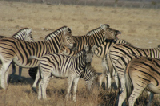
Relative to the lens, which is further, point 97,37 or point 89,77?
point 97,37

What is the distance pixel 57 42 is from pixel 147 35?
44.9 feet

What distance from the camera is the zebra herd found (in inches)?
251

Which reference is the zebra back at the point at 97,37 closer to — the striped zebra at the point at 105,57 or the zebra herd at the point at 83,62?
the zebra herd at the point at 83,62

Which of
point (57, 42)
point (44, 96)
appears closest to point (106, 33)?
point (57, 42)

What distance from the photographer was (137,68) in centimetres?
637

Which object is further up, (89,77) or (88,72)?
(88,72)

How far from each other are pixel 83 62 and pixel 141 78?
6.58 feet

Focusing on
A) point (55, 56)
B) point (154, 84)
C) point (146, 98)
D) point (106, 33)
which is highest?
point (106, 33)

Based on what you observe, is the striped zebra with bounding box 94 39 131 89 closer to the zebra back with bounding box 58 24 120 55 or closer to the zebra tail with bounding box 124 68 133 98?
the zebra back with bounding box 58 24 120 55

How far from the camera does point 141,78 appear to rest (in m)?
6.26

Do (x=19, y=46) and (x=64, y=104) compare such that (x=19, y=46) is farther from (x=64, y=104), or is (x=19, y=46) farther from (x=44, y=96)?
(x=64, y=104)

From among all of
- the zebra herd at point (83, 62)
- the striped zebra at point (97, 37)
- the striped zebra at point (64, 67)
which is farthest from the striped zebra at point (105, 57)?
the striped zebra at point (64, 67)

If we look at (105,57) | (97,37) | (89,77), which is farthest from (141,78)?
(97,37)

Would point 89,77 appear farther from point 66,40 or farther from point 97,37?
point 97,37
